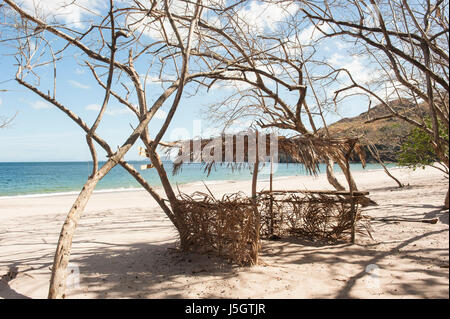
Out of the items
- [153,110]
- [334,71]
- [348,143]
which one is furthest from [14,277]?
[334,71]

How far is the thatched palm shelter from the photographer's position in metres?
4.56

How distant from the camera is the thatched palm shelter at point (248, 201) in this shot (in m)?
4.56

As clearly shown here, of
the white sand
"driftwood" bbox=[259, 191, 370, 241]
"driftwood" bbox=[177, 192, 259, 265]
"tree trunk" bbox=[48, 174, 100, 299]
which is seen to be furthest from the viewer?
"driftwood" bbox=[259, 191, 370, 241]

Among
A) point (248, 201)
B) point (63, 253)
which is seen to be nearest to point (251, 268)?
point (248, 201)

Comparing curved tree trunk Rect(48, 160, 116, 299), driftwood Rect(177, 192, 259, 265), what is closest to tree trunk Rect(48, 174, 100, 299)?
curved tree trunk Rect(48, 160, 116, 299)

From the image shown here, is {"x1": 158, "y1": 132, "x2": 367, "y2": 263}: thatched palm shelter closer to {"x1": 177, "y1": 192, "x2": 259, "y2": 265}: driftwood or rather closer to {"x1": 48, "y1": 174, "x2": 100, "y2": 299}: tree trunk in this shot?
{"x1": 177, "y1": 192, "x2": 259, "y2": 265}: driftwood

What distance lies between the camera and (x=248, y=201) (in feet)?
15.2

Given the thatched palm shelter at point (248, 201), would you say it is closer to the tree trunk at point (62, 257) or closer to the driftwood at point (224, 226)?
the driftwood at point (224, 226)

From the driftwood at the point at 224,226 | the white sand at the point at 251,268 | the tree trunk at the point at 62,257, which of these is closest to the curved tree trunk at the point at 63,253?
the tree trunk at the point at 62,257

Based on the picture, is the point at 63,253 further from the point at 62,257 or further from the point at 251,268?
the point at 251,268

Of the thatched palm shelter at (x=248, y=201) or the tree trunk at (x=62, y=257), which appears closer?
the tree trunk at (x=62, y=257)

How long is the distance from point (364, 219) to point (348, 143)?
174 cm
